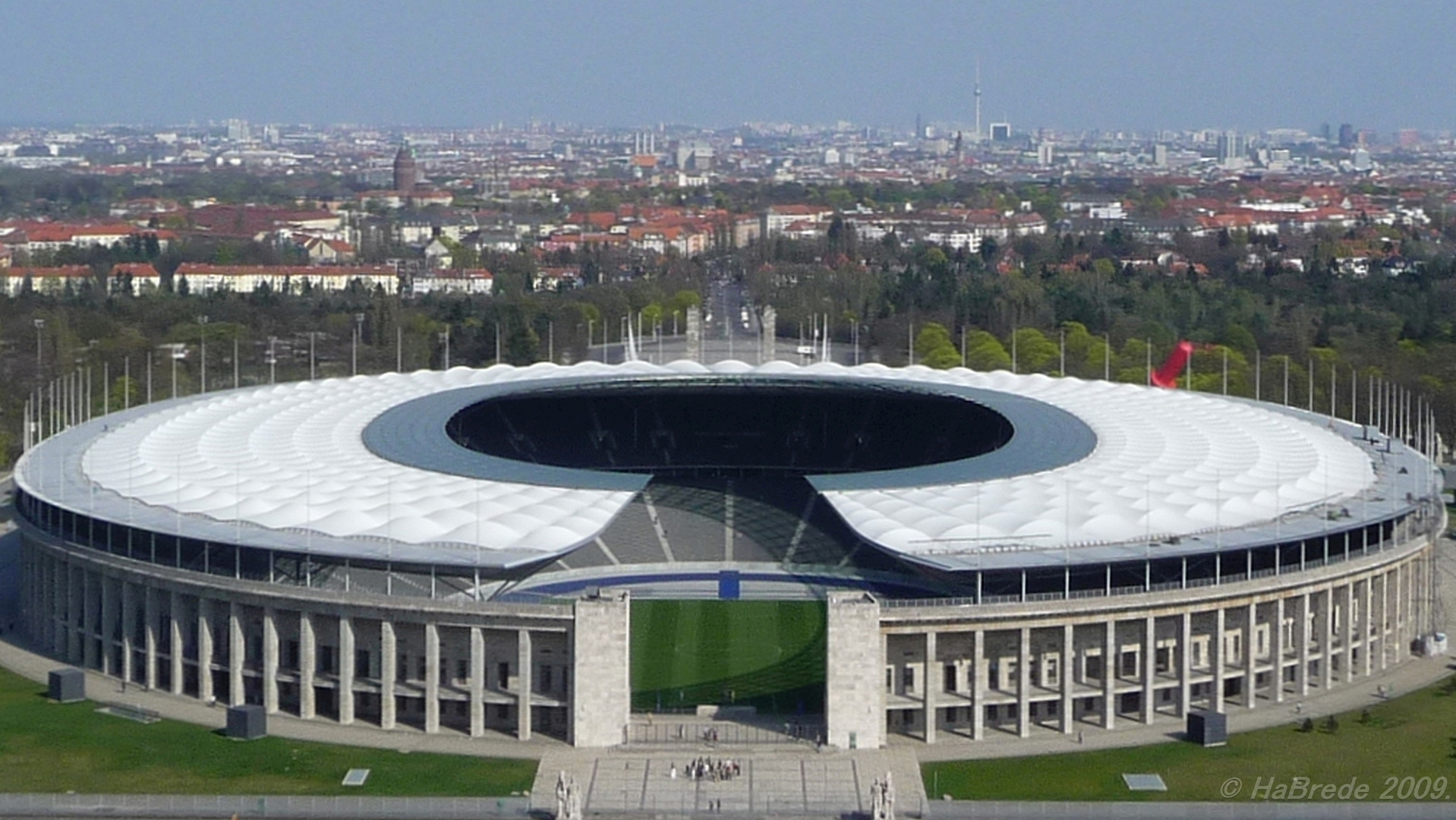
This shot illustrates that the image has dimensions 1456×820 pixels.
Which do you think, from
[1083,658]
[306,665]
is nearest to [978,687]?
[1083,658]

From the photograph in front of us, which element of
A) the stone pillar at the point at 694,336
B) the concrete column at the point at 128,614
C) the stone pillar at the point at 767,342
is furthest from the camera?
the stone pillar at the point at 767,342

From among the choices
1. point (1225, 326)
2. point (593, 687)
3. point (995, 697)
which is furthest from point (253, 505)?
point (1225, 326)

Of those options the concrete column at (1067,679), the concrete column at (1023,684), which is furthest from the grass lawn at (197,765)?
the concrete column at (1067,679)

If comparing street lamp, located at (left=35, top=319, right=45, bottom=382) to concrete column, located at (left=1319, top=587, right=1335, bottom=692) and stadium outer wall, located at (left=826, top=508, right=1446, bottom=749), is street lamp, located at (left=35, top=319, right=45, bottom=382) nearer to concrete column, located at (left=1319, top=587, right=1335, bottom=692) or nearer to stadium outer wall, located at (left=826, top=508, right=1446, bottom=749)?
stadium outer wall, located at (left=826, top=508, right=1446, bottom=749)

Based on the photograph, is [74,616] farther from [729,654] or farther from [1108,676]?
[1108,676]

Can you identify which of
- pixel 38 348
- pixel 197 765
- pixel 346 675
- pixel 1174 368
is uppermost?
pixel 1174 368

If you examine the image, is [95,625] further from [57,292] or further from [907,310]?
[57,292]

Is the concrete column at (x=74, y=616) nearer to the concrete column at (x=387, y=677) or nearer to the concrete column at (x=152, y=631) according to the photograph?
the concrete column at (x=152, y=631)

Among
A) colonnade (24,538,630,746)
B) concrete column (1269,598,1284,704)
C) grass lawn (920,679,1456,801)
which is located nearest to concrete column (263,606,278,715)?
colonnade (24,538,630,746)
